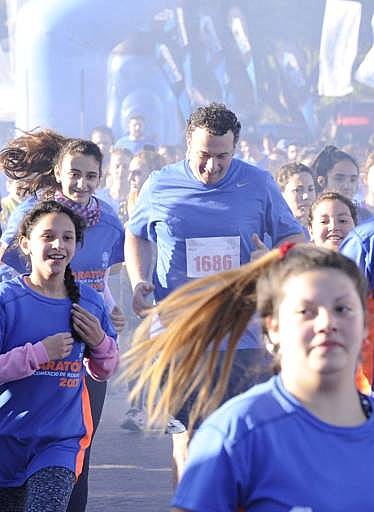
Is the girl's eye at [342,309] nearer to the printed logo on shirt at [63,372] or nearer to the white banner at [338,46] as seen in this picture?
the printed logo on shirt at [63,372]

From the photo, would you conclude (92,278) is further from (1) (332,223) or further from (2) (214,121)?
(1) (332,223)

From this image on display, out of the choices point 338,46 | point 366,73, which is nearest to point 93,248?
point 366,73

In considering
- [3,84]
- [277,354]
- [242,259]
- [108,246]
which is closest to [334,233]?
[242,259]

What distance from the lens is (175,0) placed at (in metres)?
27.6

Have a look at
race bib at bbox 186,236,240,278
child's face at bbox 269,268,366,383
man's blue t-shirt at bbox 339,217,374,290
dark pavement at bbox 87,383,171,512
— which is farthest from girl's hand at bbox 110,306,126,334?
child's face at bbox 269,268,366,383

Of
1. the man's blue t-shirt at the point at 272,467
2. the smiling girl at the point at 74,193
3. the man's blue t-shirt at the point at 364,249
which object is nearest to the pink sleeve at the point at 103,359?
the smiling girl at the point at 74,193

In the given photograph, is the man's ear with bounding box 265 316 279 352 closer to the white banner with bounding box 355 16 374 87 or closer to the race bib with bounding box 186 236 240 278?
the race bib with bounding box 186 236 240 278

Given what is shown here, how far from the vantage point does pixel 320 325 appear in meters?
2.86

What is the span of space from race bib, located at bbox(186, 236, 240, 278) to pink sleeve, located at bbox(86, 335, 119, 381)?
0.86 metres

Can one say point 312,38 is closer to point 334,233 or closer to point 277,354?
point 334,233

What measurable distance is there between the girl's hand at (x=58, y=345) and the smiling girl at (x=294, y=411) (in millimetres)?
1765

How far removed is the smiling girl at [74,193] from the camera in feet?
20.5

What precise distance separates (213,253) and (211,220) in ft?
0.46

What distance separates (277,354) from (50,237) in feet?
7.00
